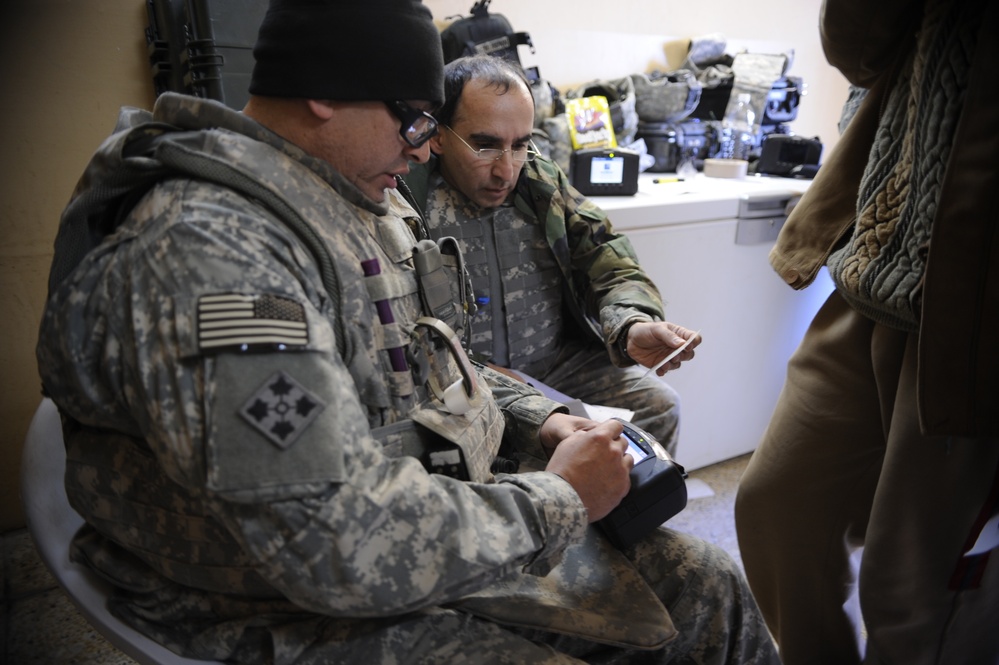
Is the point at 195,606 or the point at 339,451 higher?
the point at 339,451

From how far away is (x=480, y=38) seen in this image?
2.08 meters

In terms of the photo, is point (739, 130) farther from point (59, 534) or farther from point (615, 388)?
A: point (59, 534)

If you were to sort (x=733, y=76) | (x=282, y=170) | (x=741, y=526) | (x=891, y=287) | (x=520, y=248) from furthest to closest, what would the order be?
(x=733, y=76)
(x=520, y=248)
(x=741, y=526)
(x=891, y=287)
(x=282, y=170)

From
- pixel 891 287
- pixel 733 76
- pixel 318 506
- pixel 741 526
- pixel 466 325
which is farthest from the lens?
pixel 733 76

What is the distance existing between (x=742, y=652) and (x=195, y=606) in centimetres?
77

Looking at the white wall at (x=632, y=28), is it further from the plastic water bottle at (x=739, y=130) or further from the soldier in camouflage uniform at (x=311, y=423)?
the soldier in camouflage uniform at (x=311, y=423)

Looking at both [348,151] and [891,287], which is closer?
[348,151]

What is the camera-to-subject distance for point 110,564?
2.70ft

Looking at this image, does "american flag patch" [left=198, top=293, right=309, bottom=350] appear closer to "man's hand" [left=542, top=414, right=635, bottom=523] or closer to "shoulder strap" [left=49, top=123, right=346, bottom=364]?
"shoulder strap" [left=49, top=123, right=346, bottom=364]

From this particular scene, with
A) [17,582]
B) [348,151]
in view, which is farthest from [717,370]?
[17,582]

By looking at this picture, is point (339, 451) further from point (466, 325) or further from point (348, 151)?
point (466, 325)

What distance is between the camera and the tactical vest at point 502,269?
1.60 m

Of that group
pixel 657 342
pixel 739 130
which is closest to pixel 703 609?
pixel 657 342

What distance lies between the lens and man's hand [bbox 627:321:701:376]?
4.75 feet
